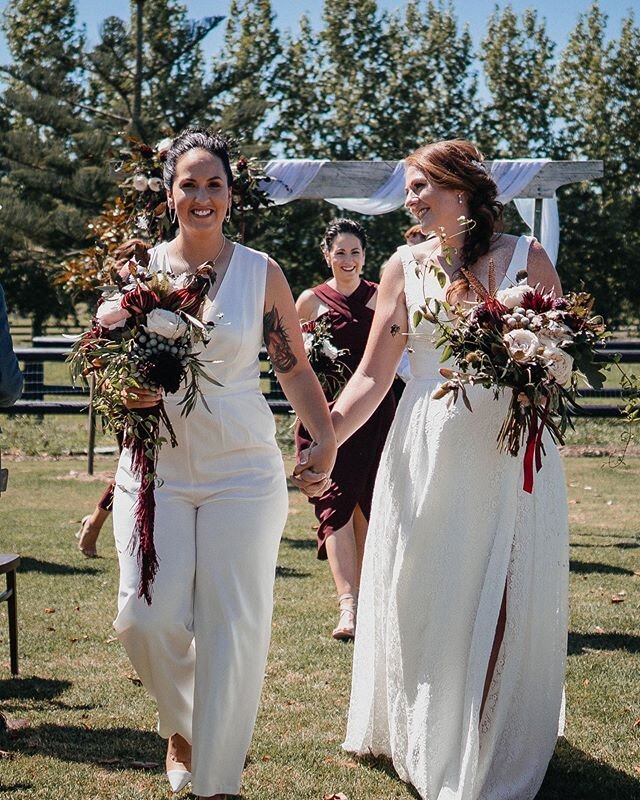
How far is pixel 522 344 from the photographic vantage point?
14.3 ft

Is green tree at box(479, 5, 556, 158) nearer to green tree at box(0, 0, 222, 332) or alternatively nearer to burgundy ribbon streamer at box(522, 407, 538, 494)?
green tree at box(0, 0, 222, 332)

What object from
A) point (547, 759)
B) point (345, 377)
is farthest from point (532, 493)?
point (345, 377)

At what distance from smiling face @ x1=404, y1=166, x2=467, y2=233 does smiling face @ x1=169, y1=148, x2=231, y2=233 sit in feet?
2.67

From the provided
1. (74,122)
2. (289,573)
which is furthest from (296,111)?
(289,573)

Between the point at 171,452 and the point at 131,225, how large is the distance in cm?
704

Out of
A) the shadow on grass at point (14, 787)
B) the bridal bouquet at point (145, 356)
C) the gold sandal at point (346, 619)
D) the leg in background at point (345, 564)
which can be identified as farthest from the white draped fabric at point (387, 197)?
the shadow on grass at point (14, 787)

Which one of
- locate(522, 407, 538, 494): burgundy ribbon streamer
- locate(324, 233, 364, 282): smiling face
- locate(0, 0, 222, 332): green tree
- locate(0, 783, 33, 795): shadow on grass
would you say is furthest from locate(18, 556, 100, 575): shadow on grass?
locate(0, 0, 222, 332): green tree

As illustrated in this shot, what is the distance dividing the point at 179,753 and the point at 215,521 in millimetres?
1025

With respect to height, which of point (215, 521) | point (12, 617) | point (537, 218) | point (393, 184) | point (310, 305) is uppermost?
point (393, 184)

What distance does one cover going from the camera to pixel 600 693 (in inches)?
245

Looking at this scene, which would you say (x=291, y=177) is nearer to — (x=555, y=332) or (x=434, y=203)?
(x=434, y=203)

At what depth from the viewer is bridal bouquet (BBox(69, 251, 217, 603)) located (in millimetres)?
4234

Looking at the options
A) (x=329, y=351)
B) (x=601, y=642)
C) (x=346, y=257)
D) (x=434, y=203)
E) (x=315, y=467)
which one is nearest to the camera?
(x=315, y=467)

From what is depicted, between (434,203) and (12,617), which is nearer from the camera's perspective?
(434,203)
